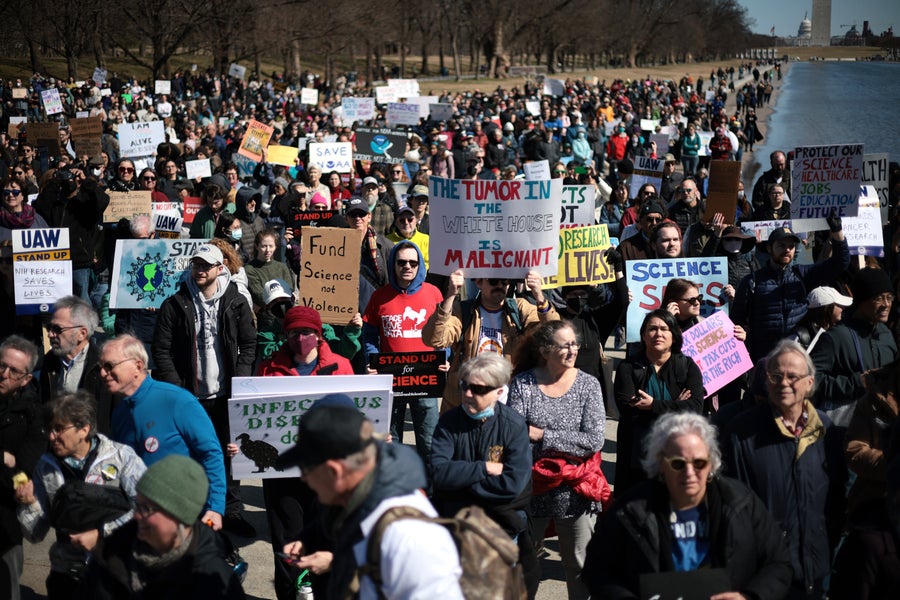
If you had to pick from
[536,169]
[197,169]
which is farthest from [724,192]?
[197,169]

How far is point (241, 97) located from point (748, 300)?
37.9 m

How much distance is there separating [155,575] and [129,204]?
874 cm

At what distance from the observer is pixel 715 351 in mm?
6273

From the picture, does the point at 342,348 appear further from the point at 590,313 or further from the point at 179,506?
the point at 179,506

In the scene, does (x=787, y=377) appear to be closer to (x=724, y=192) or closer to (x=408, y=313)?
(x=408, y=313)

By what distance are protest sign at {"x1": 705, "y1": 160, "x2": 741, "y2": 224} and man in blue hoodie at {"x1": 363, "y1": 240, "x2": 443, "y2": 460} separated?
14.3 ft

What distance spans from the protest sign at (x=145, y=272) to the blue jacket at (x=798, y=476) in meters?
5.14

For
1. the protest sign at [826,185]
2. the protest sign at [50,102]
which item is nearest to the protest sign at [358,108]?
the protest sign at [50,102]

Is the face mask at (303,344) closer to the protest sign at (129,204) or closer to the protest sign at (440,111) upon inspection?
the protest sign at (129,204)

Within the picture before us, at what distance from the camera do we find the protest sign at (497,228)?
6496 mm

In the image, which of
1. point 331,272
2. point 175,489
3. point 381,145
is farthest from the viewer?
point 381,145

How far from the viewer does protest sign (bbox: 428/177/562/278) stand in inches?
256

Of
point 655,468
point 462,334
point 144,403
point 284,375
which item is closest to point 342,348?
point 462,334

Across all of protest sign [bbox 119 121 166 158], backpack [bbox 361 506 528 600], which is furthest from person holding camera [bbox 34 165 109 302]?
backpack [bbox 361 506 528 600]
